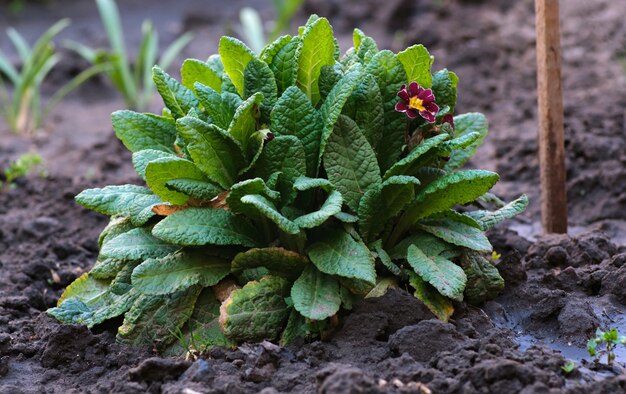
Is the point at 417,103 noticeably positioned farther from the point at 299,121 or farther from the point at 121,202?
the point at 121,202

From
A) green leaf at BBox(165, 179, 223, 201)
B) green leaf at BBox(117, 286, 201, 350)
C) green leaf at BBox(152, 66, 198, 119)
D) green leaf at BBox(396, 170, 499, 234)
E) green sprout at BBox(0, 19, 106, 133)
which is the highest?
green sprout at BBox(0, 19, 106, 133)

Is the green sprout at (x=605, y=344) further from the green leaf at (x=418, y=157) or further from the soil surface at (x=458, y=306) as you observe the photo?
the green leaf at (x=418, y=157)

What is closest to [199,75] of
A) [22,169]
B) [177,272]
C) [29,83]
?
[177,272]

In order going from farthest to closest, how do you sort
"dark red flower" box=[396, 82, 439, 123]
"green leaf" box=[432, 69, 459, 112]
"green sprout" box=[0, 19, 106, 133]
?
"green sprout" box=[0, 19, 106, 133] < "green leaf" box=[432, 69, 459, 112] < "dark red flower" box=[396, 82, 439, 123]

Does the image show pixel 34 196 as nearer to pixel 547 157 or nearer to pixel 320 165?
pixel 320 165

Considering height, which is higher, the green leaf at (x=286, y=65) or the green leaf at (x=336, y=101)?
the green leaf at (x=286, y=65)

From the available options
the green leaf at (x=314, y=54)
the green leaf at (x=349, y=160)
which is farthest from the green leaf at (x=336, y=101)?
the green leaf at (x=314, y=54)

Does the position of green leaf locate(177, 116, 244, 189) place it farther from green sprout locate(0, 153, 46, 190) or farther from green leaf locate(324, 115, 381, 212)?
green sprout locate(0, 153, 46, 190)

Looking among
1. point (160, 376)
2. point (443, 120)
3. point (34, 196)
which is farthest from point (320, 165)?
point (34, 196)

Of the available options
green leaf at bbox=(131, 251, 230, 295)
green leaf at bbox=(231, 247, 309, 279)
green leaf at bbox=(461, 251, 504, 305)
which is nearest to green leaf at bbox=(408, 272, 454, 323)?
green leaf at bbox=(461, 251, 504, 305)
